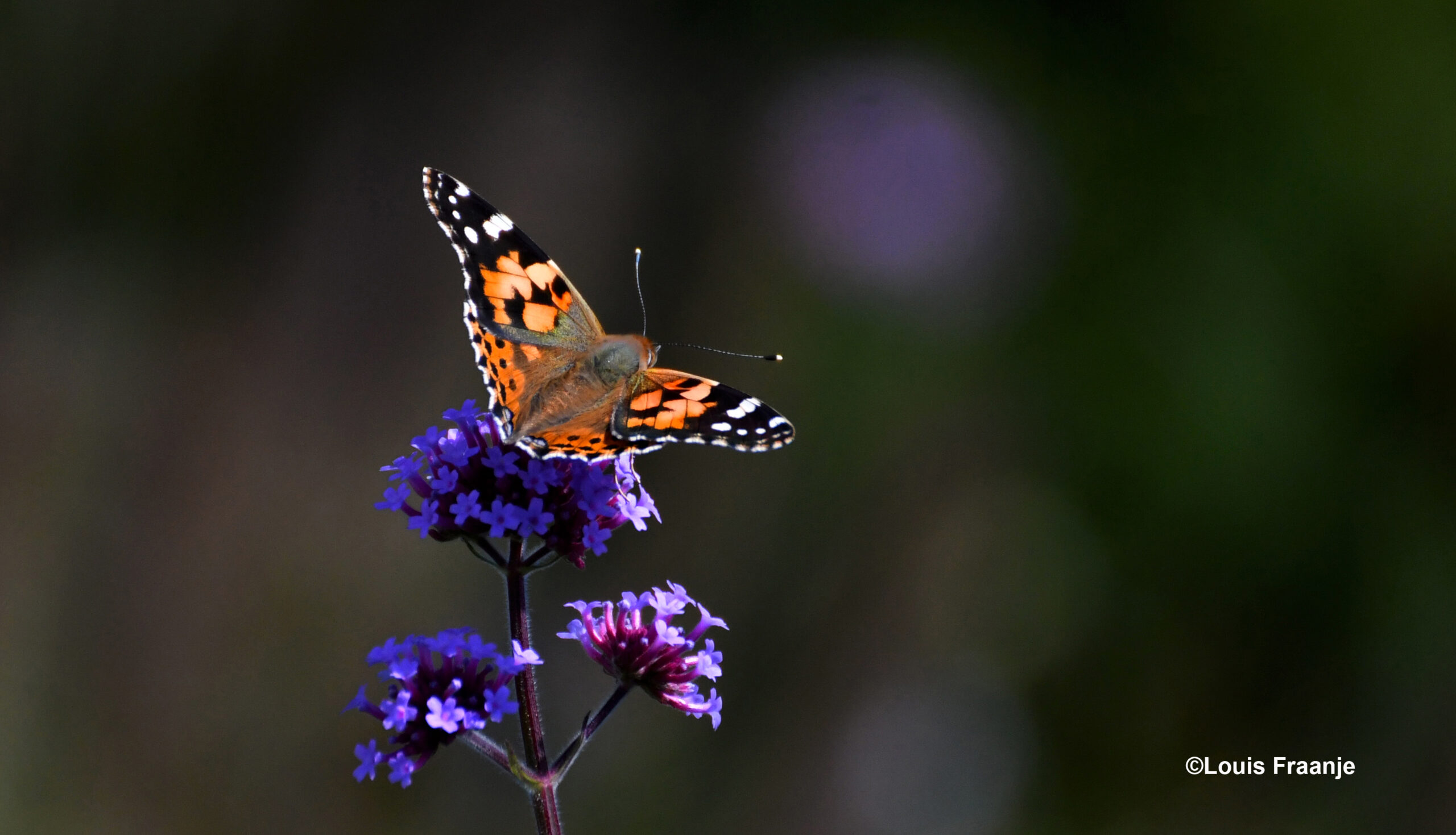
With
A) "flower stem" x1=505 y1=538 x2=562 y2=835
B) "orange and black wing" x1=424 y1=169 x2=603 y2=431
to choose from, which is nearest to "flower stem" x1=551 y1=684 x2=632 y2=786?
"flower stem" x1=505 y1=538 x2=562 y2=835

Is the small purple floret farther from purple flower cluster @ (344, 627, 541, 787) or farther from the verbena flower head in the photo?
the verbena flower head

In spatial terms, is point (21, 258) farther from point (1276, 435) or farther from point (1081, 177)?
point (1276, 435)

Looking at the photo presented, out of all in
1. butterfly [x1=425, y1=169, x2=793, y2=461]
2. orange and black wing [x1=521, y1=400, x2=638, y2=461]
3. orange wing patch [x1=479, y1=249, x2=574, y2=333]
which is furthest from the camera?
orange wing patch [x1=479, y1=249, x2=574, y2=333]

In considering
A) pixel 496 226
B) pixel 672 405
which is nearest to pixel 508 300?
pixel 496 226

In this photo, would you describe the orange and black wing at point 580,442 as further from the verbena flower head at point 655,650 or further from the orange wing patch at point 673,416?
the verbena flower head at point 655,650

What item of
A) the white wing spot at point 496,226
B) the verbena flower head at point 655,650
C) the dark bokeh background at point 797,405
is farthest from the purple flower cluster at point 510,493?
the dark bokeh background at point 797,405

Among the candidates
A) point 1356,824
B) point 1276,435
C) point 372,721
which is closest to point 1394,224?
point 1276,435

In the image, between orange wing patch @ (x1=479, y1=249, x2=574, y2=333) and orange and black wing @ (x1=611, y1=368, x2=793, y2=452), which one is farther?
orange wing patch @ (x1=479, y1=249, x2=574, y2=333)
